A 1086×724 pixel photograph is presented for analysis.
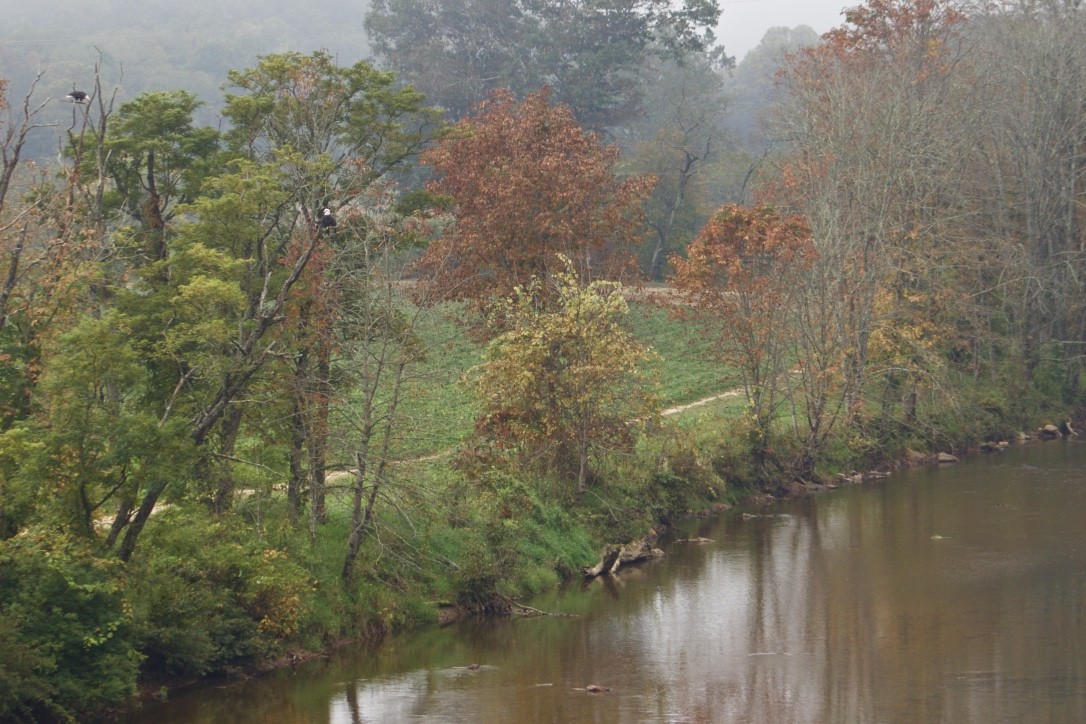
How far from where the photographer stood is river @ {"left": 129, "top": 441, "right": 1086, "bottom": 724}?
18.3m

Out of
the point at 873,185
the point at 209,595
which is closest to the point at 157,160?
the point at 209,595

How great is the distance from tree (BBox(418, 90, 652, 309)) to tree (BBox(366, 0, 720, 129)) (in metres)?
36.1

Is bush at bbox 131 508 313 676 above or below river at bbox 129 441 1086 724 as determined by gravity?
above

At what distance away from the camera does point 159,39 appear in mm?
114250

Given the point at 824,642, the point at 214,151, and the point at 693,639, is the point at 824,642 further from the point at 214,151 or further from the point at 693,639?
the point at 214,151

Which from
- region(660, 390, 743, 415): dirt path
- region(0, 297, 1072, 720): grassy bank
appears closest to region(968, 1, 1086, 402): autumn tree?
region(660, 390, 743, 415): dirt path

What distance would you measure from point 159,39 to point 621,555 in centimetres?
9995

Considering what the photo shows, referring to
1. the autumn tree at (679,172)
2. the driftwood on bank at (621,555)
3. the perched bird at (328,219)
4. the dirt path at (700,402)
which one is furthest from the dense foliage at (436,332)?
the autumn tree at (679,172)

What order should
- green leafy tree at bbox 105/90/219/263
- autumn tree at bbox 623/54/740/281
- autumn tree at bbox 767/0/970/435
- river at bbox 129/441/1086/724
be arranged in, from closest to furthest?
river at bbox 129/441/1086/724 < green leafy tree at bbox 105/90/219/263 < autumn tree at bbox 767/0/970/435 < autumn tree at bbox 623/54/740/281

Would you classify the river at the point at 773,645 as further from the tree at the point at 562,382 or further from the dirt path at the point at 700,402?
the dirt path at the point at 700,402

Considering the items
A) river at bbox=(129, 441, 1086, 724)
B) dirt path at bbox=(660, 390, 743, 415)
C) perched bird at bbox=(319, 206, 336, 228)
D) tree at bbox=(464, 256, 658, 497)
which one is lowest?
river at bbox=(129, 441, 1086, 724)

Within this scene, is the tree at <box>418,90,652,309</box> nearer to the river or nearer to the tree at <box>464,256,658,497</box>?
the tree at <box>464,256,658,497</box>

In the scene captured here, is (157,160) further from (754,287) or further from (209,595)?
(754,287)

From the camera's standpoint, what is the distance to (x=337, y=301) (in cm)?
2323
